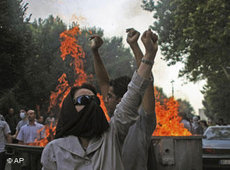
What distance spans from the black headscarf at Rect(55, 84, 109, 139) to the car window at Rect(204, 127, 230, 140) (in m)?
10.4

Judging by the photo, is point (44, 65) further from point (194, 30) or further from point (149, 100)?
point (149, 100)

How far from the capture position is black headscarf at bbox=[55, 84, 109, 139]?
7.34 ft

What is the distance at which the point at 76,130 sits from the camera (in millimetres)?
2246

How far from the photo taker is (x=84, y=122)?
2234mm

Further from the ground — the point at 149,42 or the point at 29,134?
the point at 149,42

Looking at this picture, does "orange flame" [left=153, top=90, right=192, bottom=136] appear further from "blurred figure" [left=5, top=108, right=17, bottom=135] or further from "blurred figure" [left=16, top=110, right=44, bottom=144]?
"blurred figure" [left=5, top=108, right=17, bottom=135]

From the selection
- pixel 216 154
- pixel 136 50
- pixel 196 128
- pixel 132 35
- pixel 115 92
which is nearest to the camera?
pixel 132 35

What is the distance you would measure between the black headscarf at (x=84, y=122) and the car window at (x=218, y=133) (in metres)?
10.4

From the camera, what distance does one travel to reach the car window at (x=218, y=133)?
1209cm

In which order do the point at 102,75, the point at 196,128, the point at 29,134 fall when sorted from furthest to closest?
1. the point at 196,128
2. the point at 29,134
3. the point at 102,75

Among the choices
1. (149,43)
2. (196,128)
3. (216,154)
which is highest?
(149,43)

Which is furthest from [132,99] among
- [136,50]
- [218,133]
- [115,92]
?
[218,133]

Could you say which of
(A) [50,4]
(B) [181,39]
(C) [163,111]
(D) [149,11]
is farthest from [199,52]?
(C) [163,111]

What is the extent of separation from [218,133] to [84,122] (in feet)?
36.0
